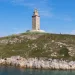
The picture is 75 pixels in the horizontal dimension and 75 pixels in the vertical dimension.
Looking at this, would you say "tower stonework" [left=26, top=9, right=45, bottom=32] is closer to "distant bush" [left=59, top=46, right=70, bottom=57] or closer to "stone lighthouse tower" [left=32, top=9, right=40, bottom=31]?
"stone lighthouse tower" [left=32, top=9, right=40, bottom=31]

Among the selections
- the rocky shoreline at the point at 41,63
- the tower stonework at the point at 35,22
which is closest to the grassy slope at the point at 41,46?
the rocky shoreline at the point at 41,63

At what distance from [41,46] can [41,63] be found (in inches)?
705

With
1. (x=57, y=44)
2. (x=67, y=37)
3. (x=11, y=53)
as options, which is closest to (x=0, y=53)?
(x=11, y=53)

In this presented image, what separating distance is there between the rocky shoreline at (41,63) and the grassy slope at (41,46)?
4.57 meters

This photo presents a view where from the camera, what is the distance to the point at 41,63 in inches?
4122

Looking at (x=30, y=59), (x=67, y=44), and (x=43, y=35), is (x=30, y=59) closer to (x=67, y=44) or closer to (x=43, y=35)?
(x=67, y=44)

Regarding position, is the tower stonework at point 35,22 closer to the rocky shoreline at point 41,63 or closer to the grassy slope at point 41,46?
the grassy slope at point 41,46

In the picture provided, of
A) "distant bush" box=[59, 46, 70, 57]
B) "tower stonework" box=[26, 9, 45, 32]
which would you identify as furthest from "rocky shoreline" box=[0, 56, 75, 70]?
"tower stonework" box=[26, 9, 45, 32]

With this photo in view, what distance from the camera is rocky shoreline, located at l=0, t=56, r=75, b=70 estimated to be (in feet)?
337

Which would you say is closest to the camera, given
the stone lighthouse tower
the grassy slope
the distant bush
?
the distant bush

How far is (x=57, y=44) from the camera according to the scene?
12400 cm

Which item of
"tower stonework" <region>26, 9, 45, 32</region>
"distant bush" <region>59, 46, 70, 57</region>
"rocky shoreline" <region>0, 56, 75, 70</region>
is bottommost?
"rocky shoreline" <region>0, 56, 75, 70</region>

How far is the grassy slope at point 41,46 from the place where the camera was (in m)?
114

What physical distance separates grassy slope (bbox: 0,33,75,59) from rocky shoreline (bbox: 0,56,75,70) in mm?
4568
